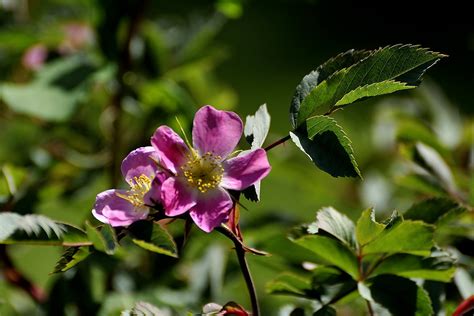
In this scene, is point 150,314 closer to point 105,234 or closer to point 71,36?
point 105,234

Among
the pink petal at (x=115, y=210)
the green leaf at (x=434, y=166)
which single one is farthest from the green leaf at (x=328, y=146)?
the green leaf at (x=434, y=166)

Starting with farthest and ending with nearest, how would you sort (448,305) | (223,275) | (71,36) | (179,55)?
(71,36) < (179,55) < (223,275) < (448,305)

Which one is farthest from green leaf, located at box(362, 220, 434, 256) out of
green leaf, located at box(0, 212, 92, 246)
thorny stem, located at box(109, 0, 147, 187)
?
thorny stem, located at box(109, 0, 147, 187)

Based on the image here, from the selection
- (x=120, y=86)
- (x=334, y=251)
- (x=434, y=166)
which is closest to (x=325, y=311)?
(x=334, y=251)

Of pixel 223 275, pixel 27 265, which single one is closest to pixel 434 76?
pixel 27 265

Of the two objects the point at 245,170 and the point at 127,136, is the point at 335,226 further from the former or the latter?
the point at 127,136

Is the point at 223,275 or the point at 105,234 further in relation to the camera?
the point at 223,275

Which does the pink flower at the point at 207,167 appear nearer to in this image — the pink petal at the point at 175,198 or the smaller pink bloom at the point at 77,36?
the pink petal at the point at 175,198
